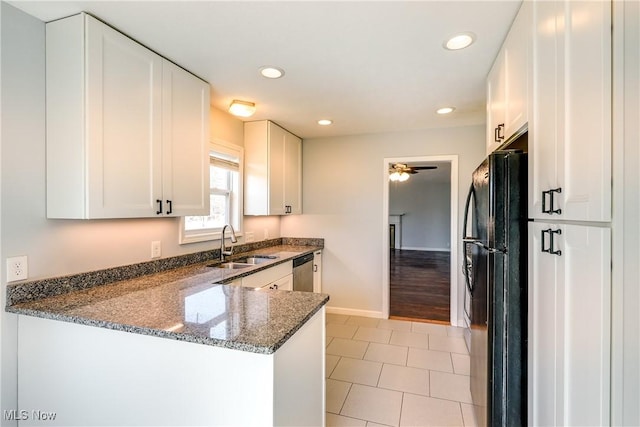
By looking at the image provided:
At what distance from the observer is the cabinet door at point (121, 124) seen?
4.88ft

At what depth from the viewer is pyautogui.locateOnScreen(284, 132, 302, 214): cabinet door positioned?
3.66 metres

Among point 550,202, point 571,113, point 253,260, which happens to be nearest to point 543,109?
point 571,113

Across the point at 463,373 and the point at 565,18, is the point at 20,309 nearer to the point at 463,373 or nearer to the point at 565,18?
the point at 565,18

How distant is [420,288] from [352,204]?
7.39 feet

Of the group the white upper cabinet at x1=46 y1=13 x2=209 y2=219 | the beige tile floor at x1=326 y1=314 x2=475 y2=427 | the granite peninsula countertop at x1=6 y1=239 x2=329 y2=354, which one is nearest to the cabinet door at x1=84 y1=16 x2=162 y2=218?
the white upper cabinet at x1=46 y1=13 x2=209 y2=219

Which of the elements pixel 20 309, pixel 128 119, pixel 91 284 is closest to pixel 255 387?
pixel 20 309

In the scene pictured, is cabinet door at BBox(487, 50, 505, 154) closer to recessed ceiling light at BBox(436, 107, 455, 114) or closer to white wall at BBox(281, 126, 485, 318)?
recessed ceiling light at BBox(436, 107, 455, 114)

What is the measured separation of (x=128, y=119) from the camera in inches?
65.2

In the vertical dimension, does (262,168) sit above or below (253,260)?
above

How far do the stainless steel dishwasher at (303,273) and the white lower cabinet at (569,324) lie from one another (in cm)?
222

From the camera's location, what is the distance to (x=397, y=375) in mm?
2426

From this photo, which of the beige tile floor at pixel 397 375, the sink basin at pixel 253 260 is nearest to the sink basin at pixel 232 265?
the sink basin at pixel 253 260

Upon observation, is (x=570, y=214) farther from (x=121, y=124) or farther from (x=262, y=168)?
(x=262, y=168)

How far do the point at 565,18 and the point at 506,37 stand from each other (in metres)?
0.78
